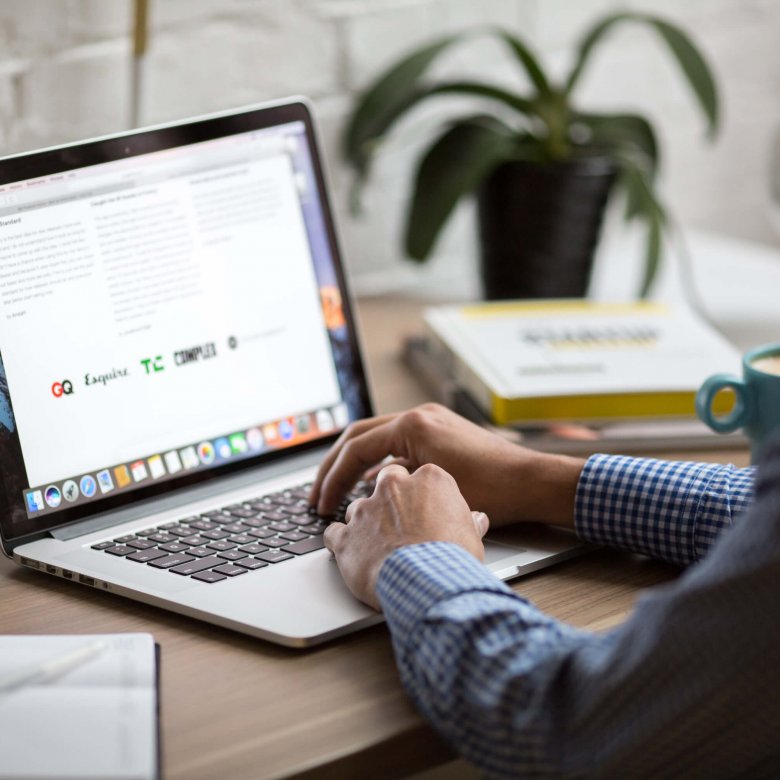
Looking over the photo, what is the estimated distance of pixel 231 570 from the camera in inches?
29.4

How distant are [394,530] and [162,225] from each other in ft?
1.06

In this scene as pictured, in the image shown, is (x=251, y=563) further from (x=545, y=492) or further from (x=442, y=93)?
(x=442, y=93)

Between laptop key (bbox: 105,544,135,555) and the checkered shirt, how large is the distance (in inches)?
8.4

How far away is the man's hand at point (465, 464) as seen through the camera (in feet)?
2.68

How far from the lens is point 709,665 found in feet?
1.81

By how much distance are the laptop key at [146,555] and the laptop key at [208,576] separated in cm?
4

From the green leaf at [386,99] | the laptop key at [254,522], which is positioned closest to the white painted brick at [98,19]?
the green leaf at [386,99]

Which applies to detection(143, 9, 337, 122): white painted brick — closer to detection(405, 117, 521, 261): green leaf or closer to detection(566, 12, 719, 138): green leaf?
detection(405, 117, 521, 261): green leaf

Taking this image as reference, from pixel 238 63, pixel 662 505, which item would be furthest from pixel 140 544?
pixel 238 63

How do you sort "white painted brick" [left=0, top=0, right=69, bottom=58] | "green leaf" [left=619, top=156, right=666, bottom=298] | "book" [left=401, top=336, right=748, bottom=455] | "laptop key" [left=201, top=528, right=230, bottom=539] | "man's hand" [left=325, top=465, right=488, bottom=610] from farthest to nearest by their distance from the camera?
1. "green leaf" [left=619, top=156, right=666, bottom=298]
2. "white painted brick" [left=0, top=0, right=69, bottom=58]
3. "book" [left=401, top=336, right=748, bottom=455]
4. "laptop key" [left=201, top=528, right=230, bottom=539]
5. "man's hand" [left=325, top=465, right=488, bottom=610]

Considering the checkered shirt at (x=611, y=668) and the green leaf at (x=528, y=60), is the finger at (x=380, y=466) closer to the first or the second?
the checkered shirt at (x=611, y=668)

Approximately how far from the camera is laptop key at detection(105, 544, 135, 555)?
30.9 inches

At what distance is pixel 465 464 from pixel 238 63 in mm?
685

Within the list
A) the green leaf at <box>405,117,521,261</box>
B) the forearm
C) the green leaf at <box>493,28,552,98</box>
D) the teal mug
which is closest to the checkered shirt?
the forearm
